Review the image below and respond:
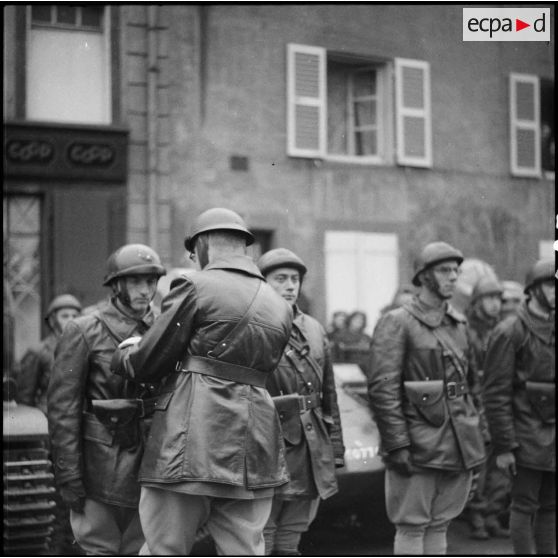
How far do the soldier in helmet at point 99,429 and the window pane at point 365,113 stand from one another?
1247cm

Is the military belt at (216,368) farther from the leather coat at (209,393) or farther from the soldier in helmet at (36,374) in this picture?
Answer: the soldier in helmet at (36,374)

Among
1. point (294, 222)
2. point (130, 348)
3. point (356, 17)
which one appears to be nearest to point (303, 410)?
point (130, 348)

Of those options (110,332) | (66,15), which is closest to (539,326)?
(110,332)

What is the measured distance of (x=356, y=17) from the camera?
17.7 metres

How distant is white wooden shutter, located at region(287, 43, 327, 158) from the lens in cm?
1692

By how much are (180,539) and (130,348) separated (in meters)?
0.89

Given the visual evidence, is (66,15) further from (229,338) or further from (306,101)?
(229,338)

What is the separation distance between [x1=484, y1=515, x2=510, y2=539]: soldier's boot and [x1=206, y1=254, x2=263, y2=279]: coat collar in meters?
4.43

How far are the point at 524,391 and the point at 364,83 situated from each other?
38.9ft

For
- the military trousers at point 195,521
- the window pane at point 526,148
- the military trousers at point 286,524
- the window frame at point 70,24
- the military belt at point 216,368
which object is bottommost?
the military trousers at point 286,524

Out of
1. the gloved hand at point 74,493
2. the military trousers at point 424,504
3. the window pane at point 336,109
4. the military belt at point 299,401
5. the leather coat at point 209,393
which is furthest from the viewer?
the window pane at point 336,109

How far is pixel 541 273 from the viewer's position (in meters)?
7.04

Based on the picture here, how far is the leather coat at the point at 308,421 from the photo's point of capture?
20.5 ft

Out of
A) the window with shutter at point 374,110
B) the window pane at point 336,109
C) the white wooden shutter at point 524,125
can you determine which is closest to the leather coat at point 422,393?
the window with shutter at point 374,110
